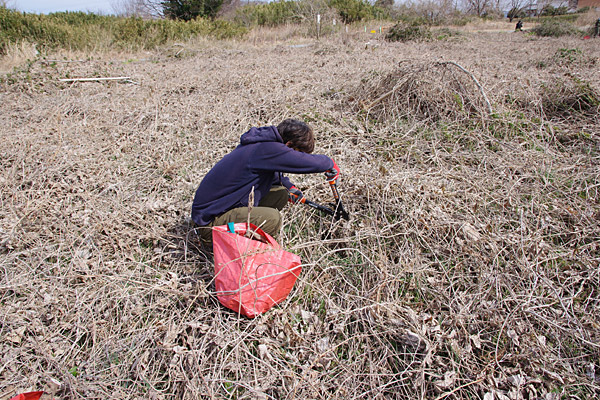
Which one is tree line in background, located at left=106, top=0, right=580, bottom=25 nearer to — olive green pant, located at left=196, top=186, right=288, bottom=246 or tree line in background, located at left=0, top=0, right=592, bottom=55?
Answer: tree line in background, located at left=0, top=0, right=592, bottom=55

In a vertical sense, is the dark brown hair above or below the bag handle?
above

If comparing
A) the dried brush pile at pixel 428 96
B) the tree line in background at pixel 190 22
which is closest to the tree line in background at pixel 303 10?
the tree line in background at pixel 190 22

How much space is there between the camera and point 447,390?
1.81 meters

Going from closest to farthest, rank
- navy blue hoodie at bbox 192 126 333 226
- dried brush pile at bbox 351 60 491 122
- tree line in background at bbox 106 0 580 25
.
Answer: navy blue hoodie at bbox 192 126 333 226
dried brush pile at bbox 351 60 491 122
tree line in background at bbox 106 0 580 25

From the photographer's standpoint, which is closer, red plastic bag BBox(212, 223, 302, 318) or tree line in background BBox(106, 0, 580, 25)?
red plastic bag BBox(212, 223, 302, 318)

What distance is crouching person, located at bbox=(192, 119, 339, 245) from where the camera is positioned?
7.47 ft

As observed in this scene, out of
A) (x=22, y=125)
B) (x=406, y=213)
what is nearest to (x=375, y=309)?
(x=406, y=213)

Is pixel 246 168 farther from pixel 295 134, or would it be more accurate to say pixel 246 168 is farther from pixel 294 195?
pixel 294 195

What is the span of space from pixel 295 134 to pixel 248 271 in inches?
39.5

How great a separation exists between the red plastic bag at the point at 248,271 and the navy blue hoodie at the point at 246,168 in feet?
1.00

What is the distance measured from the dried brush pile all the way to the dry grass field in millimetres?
25

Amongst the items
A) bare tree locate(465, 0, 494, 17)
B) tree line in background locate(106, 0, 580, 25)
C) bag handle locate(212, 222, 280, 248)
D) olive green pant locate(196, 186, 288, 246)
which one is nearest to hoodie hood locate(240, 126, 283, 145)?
olive green pant locate(196, 186, 288, 246)

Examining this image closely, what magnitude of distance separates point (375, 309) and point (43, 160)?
13.4 ft

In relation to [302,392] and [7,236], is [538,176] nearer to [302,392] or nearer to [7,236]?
[302,392]
